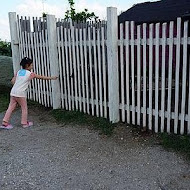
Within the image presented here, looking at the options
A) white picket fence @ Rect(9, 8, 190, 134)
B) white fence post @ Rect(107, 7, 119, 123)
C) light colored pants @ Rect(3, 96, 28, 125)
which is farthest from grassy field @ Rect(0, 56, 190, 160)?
light colored pants @ Rect(3, 96, 28, 125)

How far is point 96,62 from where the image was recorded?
17.7 ft

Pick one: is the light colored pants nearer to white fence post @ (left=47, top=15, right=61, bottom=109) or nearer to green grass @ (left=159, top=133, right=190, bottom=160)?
white fence post @ (left=47, top=15, right=61, bottom=109)

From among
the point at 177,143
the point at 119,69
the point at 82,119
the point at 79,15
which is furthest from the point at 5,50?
the point at 177,143

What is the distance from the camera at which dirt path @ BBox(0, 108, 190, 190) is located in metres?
3.41

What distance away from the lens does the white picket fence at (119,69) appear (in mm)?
4492

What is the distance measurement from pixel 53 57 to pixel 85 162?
2.91m

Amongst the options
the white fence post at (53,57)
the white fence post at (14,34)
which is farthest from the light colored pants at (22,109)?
the white fence post at (14,34)

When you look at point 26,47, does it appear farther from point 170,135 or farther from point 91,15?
point 91,15

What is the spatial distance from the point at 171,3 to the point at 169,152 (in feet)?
18.8

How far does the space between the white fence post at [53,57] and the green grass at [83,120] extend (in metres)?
0.27

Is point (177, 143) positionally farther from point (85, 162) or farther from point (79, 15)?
point (79, 15)

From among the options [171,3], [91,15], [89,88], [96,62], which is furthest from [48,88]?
[91,15]

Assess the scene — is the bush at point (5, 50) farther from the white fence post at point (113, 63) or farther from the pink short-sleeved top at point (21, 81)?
the white fence post at point (113, 63)

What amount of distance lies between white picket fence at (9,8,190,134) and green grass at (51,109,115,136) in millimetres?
141
